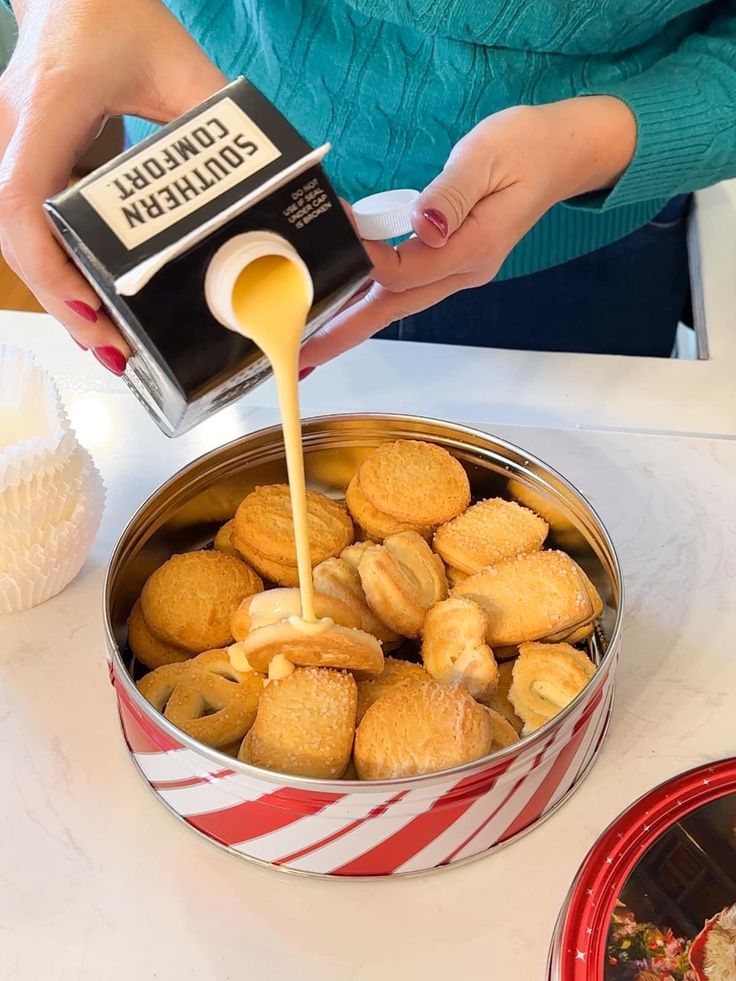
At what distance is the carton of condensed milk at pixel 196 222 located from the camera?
0.46 meters

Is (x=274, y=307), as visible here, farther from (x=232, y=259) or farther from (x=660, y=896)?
(x=660, y=896)

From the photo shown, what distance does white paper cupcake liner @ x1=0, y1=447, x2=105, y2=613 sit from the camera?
744 millimetres

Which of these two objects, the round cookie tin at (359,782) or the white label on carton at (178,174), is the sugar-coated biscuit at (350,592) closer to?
the round cookie tin at (359,782)

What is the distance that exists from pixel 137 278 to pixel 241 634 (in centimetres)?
30

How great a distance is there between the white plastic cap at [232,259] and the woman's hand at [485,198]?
225 millimetres

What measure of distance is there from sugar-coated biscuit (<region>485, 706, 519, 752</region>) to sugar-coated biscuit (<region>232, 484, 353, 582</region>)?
18 cm

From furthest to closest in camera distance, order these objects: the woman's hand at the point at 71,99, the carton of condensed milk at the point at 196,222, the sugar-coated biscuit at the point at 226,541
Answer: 1. the sugar-coated biscuit at the point at 226,541
2. the woman's hand at the point at 71,99
3. the carton of condensed milk at the point at 196,222

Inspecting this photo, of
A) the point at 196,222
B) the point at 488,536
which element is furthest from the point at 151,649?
the point at 196,222

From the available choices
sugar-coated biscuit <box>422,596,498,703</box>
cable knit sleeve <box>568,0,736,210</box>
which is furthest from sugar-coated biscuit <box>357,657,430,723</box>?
cable knit sleeve <box>568,0,736,210</box>

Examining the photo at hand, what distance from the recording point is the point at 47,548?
758 mm

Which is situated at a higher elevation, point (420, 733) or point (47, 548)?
point (47, 548)

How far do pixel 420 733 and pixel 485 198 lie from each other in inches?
16.9

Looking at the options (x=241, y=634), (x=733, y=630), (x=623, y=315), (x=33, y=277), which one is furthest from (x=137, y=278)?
(x=623, y=315)

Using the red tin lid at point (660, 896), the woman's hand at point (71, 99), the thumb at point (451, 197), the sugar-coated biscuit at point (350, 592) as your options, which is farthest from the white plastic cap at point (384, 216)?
the red tin lid at point (660, 896)
